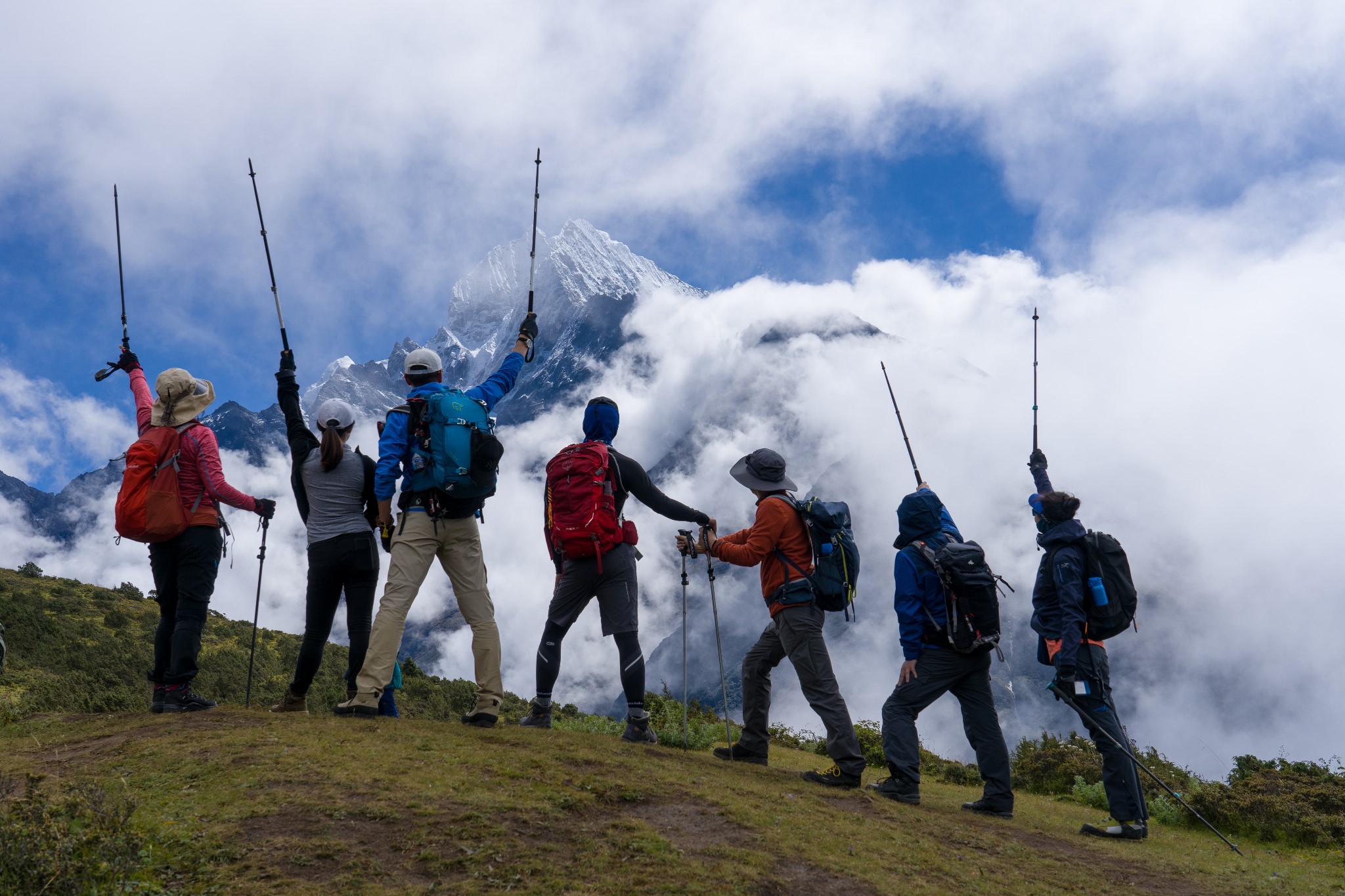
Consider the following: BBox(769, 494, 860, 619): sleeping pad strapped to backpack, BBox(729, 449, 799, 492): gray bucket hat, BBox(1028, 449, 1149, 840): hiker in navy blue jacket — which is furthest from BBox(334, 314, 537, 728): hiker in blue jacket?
BBox(1028, 449, 1149, 840): hiker in navy blue jacket

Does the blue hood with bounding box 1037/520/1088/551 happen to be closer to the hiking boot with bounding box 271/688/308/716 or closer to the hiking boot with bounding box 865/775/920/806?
the hiking boot with bounding box 865/775/920/806

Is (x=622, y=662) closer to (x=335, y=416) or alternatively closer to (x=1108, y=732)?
(x=335, y=416)

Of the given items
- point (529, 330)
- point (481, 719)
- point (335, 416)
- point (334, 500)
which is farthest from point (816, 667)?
point (335, 416)

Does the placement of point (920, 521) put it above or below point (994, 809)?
above

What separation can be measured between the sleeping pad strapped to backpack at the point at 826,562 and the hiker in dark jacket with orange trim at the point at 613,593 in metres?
0.79

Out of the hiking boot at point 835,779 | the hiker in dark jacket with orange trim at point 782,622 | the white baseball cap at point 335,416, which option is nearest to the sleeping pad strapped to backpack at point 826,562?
the hiker in dark jacket with orange trim at point 782,622

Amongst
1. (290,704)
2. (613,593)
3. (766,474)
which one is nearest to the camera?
(613,593)

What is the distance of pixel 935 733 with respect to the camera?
124 meters

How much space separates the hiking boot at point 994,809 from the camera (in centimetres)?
670

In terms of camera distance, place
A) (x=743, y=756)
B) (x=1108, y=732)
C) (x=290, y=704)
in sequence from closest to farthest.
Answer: (x=1108, y=732)
(x=290, y=704)
(x=743, y=756)

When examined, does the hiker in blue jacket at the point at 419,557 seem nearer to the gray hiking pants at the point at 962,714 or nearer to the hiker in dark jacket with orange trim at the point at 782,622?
the hiker in dark jacket with orange trim at the point at 782,622

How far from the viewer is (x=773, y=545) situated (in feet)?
23.1

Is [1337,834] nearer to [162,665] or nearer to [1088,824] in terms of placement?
[1088,824]

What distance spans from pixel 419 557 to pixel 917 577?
12.9ft
